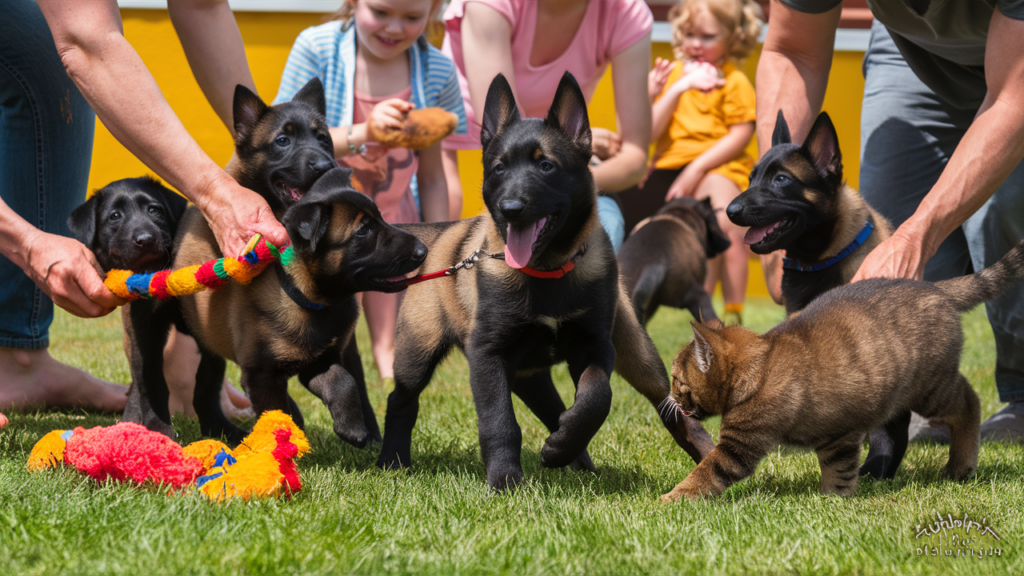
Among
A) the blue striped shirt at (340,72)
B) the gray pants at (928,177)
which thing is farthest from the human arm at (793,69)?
the blue striped shirt at (340,72)

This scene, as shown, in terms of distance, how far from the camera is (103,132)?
9555mm

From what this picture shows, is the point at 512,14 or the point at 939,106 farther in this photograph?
the point at 512,14

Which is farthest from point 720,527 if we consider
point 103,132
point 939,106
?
point 103,132

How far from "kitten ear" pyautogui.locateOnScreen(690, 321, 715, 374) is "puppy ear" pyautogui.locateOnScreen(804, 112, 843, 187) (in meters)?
1.30

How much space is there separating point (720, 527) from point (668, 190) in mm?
6685

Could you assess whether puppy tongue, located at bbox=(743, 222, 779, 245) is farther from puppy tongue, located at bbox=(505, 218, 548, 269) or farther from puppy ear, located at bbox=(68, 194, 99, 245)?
puppy ear, located at bbox=(68, 194, 99, 245)

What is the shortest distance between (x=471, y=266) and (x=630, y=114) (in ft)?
8.38

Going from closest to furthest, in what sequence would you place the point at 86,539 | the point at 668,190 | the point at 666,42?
the point at 86,539 < the point at 668,190 < the point at 666,42

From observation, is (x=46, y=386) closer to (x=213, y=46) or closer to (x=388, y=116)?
(x=213, y=46)

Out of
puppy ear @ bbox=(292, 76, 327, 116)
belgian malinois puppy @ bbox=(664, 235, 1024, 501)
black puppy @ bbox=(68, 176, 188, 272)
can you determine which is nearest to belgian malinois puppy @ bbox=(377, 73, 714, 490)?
belgian malinois puppy @ bbox=(664, 235, 1024, 501)

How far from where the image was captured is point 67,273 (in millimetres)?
3082

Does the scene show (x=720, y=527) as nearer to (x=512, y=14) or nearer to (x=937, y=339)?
(x=937, y=339)

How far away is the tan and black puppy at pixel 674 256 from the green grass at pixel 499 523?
3.02 metres

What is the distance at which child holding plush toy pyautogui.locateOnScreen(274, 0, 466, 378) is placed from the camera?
5.11m
